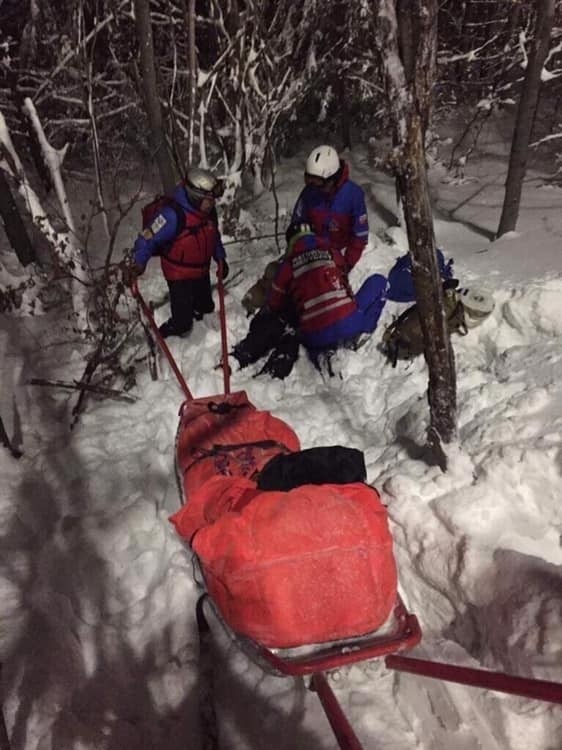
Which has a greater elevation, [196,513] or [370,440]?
[196,513]

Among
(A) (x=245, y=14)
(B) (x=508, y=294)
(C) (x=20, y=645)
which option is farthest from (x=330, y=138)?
(C) (x=20, y=645)

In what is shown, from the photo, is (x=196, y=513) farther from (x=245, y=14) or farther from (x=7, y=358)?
(x=245, y=14)

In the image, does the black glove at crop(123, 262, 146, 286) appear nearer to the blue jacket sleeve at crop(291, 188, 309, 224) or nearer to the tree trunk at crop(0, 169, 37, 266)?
the blue jacket sleeve at crop(291, 188, 309, 224)

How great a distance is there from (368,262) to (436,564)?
3541 millimetres

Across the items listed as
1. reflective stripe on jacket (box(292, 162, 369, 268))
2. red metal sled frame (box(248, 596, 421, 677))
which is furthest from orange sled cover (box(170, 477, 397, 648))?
reflective stripe on jacket (box(292, 162, 369, 268))

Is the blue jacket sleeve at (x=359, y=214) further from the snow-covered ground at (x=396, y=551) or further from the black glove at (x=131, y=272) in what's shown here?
the black glove at (x=131, y=272)

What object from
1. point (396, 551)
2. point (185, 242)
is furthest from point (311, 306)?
point (396, 551)

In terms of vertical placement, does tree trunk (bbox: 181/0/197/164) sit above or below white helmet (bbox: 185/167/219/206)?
above

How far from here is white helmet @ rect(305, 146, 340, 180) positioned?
15.6 feet

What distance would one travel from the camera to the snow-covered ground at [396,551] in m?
2.31

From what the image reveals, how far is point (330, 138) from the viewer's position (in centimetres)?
1103

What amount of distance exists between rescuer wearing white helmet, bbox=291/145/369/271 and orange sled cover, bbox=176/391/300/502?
2327 millimetres

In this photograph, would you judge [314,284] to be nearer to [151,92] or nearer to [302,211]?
[302,211]

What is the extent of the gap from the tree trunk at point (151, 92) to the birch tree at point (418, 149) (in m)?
3.77
